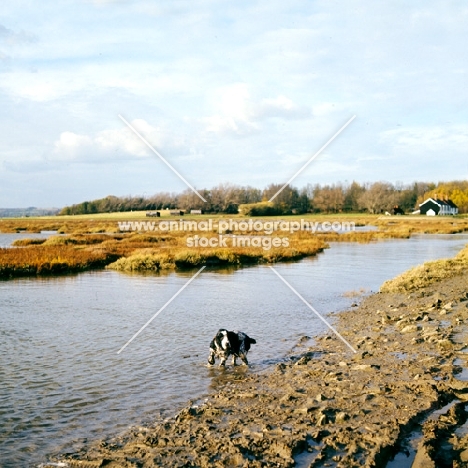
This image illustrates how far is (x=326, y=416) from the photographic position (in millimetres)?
8016

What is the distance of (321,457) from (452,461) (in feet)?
5.15

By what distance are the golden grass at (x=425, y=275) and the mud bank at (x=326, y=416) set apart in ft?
30.3

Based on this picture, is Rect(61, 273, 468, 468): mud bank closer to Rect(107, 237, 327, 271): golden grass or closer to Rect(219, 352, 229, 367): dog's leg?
Rect(219, 352, 229, 367): dog's leg

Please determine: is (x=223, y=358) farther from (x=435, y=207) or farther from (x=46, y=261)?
(x=435, y=207)

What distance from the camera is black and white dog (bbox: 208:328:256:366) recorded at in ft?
37.5

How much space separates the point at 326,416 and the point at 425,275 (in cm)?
1733

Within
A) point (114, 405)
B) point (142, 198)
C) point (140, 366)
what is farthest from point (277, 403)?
point (142, 198)

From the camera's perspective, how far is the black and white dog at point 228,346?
450 inches

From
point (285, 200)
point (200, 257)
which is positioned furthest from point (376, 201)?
point (200, 257)

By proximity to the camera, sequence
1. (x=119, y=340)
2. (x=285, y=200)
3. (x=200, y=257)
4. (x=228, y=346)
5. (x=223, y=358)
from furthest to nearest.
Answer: (x=285, y=200) < (x=200, y=257) < (x=119, y=340) < (x=223, y=358) < (x=228, y=346)

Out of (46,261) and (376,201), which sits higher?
(376,201)

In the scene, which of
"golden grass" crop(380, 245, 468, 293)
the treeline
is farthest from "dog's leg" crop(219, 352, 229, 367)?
the treeline

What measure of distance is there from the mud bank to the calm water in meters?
0.78

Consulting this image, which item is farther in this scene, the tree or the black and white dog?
the tree
